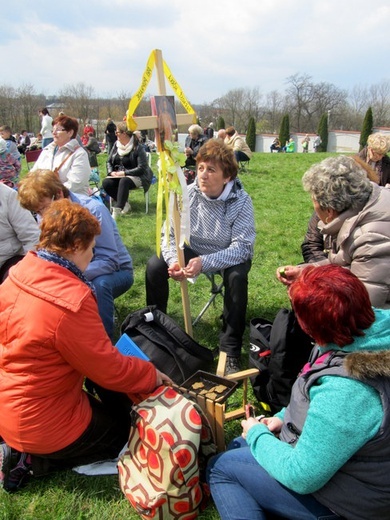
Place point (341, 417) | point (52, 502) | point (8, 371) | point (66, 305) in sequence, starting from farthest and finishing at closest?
1. point (52, 502)
2. point (8, 371)
3. point (66, 305)
4. point (341, 417)

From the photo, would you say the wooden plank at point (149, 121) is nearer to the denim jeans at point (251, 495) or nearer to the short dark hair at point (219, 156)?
the short dark hair at point (219, 156)

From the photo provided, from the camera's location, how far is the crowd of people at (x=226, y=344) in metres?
1.38

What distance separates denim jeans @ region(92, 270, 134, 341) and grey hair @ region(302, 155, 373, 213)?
5.16 ft

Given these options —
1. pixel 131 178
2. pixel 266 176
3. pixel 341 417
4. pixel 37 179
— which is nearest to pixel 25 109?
pixel 266 176

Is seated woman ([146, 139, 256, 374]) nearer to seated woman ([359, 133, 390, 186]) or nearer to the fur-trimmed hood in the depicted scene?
the fur-trimmed hood

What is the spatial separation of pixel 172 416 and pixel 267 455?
0.46m

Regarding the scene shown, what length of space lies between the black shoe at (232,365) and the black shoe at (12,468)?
1.37m

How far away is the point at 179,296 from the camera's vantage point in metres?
4.30

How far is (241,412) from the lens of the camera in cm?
251

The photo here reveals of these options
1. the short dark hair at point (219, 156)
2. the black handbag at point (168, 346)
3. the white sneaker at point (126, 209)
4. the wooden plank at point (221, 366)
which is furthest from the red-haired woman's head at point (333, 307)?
the white sneaker at point (126, 209)

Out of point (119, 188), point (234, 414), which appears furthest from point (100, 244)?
point (119, 188)

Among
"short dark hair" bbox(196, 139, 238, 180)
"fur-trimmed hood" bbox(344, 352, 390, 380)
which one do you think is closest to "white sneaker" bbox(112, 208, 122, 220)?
"short dark hair" bbox(196, 139, 238, 180)

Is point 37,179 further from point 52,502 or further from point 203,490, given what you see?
point 203,490

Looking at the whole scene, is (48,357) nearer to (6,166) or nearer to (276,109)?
(6,166)
